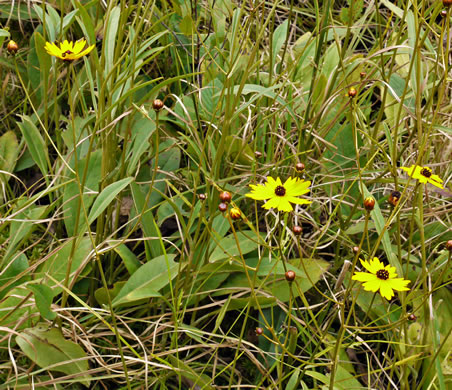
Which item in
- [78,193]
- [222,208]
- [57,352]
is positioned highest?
[222,208]

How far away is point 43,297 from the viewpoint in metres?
0.91

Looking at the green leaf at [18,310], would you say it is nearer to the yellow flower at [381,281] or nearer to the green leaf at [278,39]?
the yellow flower at [381,281]

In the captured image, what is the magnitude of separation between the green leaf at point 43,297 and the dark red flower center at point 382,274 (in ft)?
1.70

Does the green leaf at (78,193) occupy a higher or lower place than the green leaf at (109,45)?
lower

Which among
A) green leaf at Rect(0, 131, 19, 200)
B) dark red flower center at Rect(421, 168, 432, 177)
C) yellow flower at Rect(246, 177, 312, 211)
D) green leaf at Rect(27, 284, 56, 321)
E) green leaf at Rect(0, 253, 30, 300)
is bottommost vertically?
green leaf at Rect(0, 253, 30, 300)

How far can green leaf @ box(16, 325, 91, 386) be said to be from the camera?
3.16 ft

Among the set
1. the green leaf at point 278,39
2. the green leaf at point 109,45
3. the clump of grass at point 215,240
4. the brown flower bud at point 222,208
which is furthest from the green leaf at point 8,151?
the brown flower bud at point 222,208

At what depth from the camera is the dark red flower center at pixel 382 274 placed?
2.57 ft

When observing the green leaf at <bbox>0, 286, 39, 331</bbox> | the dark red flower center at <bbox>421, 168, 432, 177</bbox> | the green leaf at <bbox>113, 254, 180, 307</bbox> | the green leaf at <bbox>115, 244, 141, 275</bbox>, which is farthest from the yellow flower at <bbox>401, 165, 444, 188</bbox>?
the green leaf at <bbox>0, 286, 39, 331</bbox>

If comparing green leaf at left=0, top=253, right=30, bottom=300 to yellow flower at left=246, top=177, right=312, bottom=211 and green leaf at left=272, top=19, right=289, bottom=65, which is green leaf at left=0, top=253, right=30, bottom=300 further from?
green leaf at left=272, top=19, right=289, bottom=65

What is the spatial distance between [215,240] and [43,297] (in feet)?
0.98

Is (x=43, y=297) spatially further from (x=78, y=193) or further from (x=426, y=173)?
(x=426, y=173)

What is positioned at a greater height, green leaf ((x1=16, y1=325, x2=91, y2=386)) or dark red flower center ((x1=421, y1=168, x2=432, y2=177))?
dark red flower center ((x1=421, y1=168, x2=432, y2=177))

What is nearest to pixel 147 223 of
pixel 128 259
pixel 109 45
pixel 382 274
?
pixel 128 259
